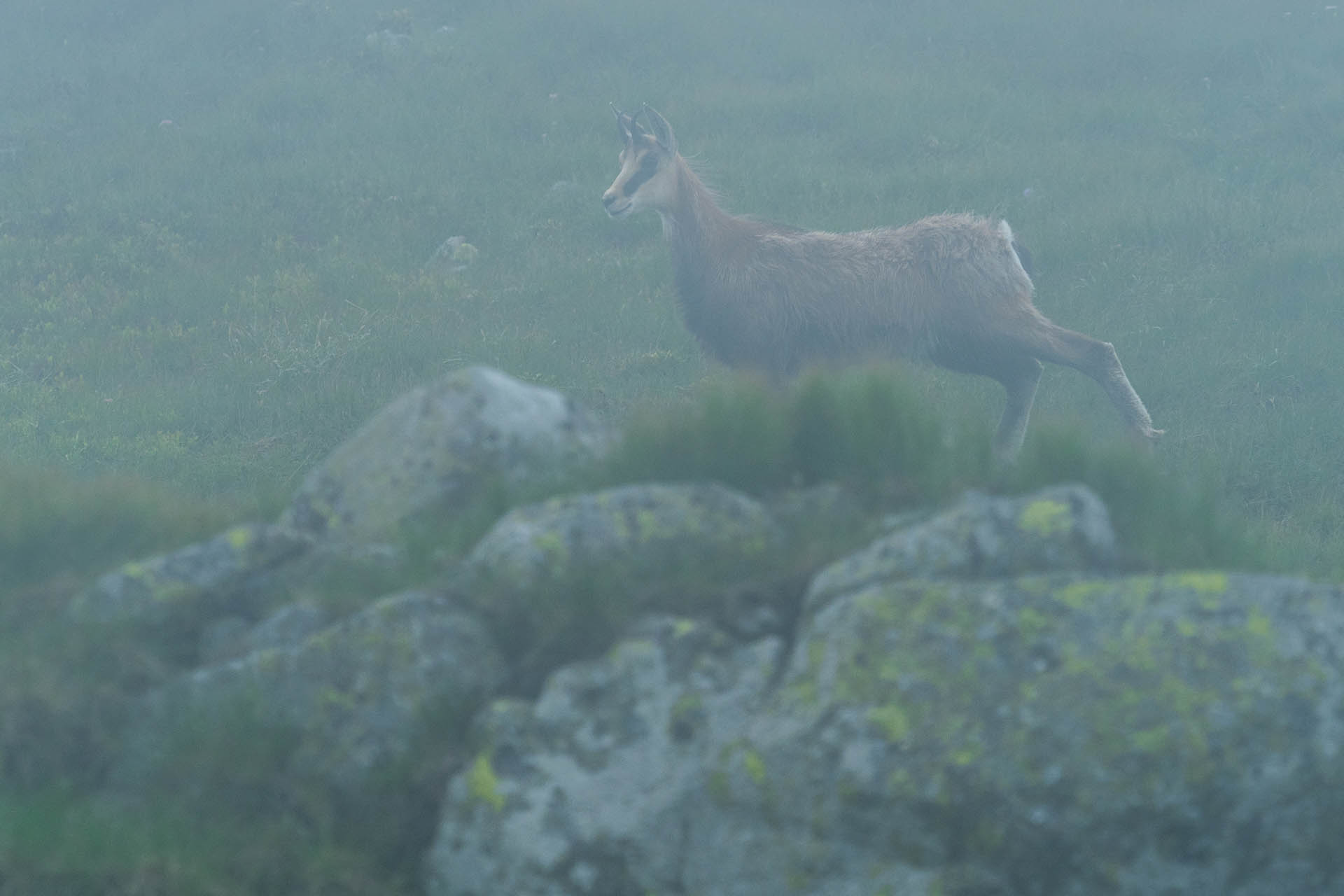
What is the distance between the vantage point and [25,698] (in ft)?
11.9

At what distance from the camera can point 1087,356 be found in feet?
28.8

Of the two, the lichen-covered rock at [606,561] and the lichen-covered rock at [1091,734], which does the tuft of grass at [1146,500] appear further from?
the lichen-covered rock at [606,561]

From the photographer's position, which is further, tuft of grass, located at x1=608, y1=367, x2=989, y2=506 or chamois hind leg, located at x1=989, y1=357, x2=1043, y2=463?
chamois hind leg, located at x1=989, y1=357, x2=1043, y2=463

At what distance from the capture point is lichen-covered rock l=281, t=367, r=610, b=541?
4.49 metres

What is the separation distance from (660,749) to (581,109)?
50.1 feet

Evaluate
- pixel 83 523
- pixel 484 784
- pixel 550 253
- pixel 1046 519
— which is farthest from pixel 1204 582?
pixel 550 253

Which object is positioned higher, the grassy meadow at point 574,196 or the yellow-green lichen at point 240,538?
the yellow-green lichen at point 240,538

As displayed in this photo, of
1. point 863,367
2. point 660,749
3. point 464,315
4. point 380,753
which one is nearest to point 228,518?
point 380,753

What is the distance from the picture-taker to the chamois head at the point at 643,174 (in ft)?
32.3

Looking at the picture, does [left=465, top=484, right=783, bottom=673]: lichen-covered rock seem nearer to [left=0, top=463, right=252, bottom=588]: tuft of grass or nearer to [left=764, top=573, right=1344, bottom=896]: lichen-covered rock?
[left=764, top=573, right=1344, bottom=896]: lichen-covered rock

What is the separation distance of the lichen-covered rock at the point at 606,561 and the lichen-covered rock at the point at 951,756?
0.60ft

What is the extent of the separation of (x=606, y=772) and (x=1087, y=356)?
6.53m

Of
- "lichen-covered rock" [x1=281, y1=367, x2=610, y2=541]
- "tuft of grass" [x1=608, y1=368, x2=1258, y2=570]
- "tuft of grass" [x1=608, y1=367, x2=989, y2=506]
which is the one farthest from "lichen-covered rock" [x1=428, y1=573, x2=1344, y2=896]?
"lichen-covered rock" [x1=281, y1=367, x2=610, y2=541]

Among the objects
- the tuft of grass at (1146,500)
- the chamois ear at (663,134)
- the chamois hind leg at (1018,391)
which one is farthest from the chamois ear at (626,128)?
the tuft of grass at (1146,500)
